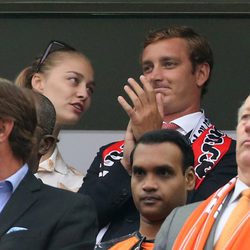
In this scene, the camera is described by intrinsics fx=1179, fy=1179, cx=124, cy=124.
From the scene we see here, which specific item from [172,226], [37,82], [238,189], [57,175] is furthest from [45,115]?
[238,189]

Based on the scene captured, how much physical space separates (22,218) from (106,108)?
295cm

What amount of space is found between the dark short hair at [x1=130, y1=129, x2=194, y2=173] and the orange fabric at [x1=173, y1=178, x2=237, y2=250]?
0.67 meters

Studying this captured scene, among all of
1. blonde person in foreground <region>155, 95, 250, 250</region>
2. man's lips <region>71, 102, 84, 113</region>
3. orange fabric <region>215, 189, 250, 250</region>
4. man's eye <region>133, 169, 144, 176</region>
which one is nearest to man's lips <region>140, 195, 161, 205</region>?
man's eye <region>133, 169, 144, 176</region>

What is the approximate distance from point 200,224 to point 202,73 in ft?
5.88

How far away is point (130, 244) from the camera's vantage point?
514cm

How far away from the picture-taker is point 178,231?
4.68 m

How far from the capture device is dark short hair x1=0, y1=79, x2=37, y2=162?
4.57m

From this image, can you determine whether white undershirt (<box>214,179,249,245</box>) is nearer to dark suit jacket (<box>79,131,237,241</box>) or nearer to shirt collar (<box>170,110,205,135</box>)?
dark suit jacket (<box>79,131,237,241</box>)

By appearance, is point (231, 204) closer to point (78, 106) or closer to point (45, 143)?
point (45, 143)

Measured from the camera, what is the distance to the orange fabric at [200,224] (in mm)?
4508

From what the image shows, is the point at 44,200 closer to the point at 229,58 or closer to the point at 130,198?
the point at 130,198

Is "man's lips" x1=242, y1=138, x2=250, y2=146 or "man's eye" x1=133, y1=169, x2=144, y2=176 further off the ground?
"man's lips" x1=242, y1=138, x2=250, y2=146

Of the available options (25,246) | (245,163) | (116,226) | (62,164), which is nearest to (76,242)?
(25,246)

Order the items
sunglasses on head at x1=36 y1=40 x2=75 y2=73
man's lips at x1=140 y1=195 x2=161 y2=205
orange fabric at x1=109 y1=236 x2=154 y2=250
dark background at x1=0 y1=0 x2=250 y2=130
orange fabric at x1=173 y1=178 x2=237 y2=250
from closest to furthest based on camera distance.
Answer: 1. orange fabric at x1=173 y1=178 x2=237 y2=250
2. orange fabric at x1=109 y1=236 x2=154 y2=250
3. man's lips at x1=140 y1=195 x2=161 y2=205
4. sunglasses on head at x1=36 y1=40 x2=75 y2=73
5. dark background at x1=0 y1=0 x2=250 y2=130
